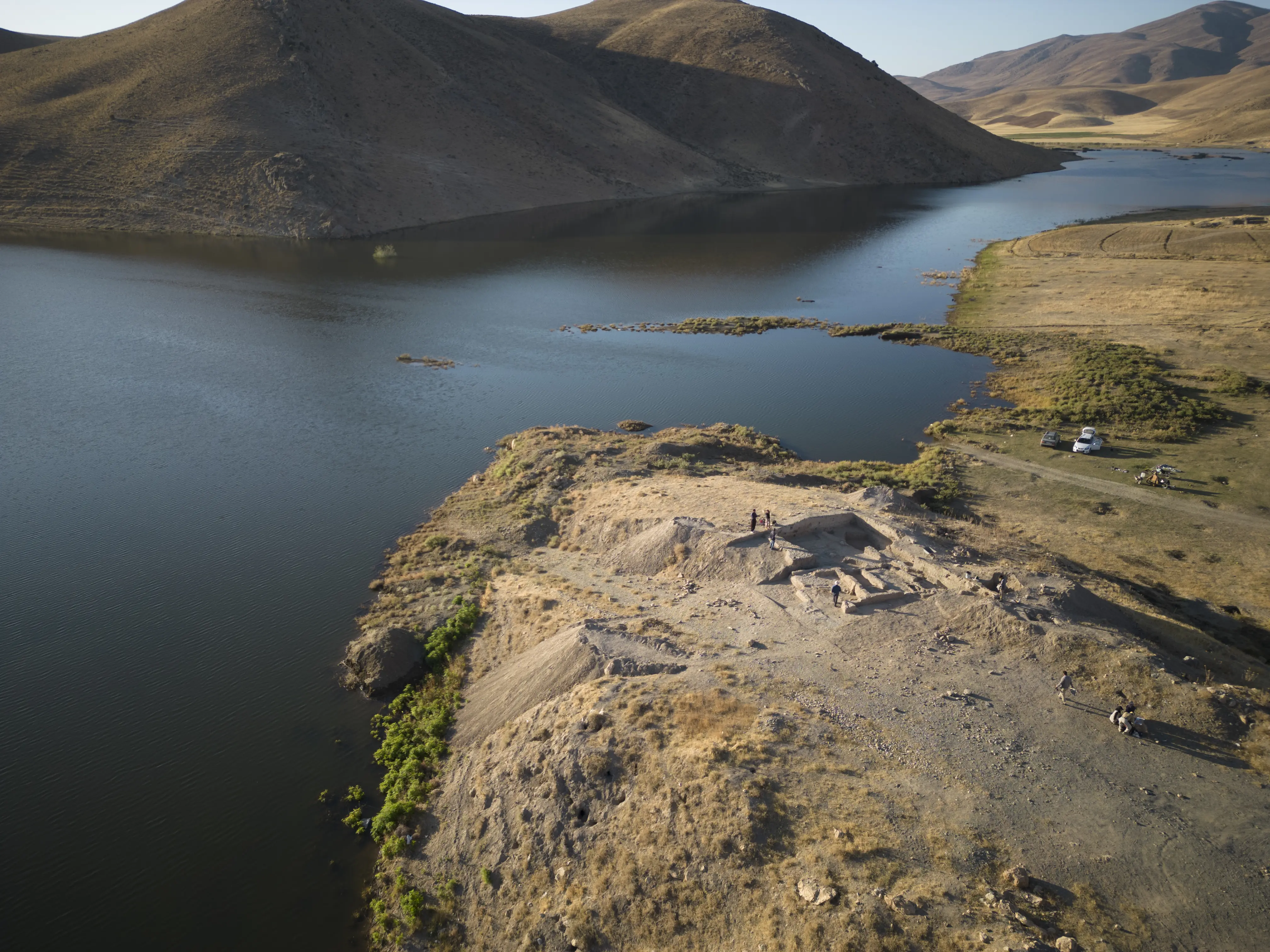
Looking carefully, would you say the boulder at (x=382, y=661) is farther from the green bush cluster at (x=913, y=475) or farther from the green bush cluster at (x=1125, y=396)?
the green bush cluster at (x=1125, y=396)

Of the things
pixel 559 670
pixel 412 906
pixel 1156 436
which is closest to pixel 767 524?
pixel 559 670

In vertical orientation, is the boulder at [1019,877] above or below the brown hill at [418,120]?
below

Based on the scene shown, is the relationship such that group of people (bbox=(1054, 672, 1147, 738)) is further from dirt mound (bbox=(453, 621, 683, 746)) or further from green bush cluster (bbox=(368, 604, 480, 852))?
green bush cluster (bbox=(368, 604, 480, 852))

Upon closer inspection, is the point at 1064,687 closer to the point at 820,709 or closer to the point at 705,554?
the point at 820,709

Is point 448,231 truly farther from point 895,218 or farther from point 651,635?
point 651,635

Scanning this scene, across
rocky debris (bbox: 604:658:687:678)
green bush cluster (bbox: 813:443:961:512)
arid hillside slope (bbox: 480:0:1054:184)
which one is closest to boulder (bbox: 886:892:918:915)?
rocky debris (bbox: 604:658:687:678)

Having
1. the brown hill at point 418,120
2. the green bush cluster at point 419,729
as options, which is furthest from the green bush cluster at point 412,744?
the brown hill at point 418,120

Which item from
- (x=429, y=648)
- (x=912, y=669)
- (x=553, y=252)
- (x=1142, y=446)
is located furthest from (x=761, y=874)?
(x=553, y=252)
